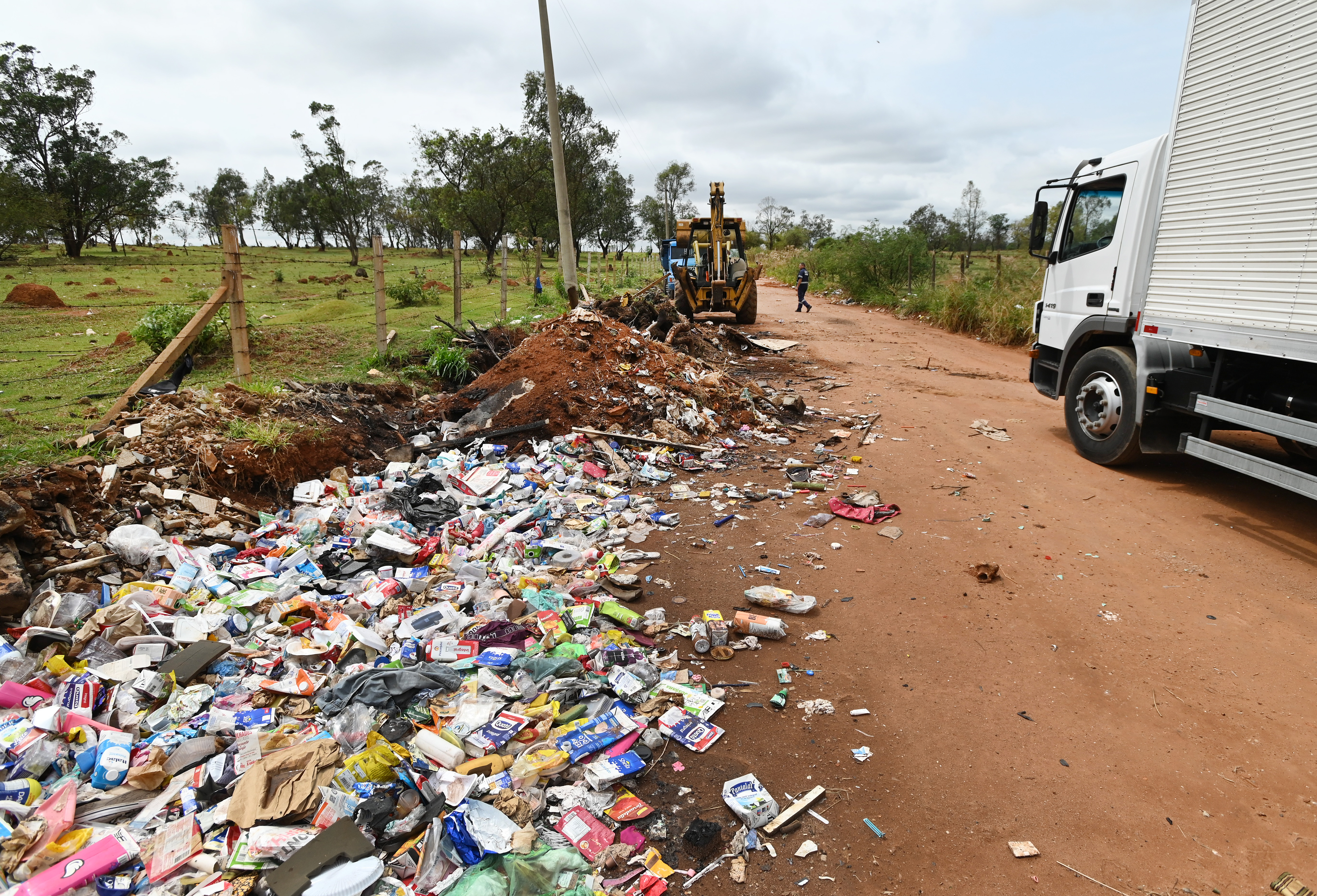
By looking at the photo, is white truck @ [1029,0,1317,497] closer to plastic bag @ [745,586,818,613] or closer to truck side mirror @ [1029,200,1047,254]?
truck side mirror @ [1029,200,1047,254]

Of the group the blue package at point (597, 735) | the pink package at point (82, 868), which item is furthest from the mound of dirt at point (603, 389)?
the pink package at point (82, 868)

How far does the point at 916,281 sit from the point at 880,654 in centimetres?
1986

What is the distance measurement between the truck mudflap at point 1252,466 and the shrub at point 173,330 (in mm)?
11158

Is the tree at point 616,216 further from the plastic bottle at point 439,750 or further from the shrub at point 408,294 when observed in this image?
the plastic bottle at point 439,750

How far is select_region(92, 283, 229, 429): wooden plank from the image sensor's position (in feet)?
19.3

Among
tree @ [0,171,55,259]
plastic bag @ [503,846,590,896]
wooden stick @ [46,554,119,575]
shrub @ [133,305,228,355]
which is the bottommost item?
plastic bag @ [503,846,590,896]

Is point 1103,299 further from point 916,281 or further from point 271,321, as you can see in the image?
point 916,281

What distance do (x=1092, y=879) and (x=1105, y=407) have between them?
16.8 feet

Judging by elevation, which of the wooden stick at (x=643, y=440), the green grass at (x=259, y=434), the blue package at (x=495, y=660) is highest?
the green grass at (x=259, y=434)

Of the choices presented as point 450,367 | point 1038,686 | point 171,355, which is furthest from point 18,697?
point 450,367

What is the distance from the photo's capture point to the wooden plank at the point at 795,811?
2623 mm

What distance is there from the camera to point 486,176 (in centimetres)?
2747

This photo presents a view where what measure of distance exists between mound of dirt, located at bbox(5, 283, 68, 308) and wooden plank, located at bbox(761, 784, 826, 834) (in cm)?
1826

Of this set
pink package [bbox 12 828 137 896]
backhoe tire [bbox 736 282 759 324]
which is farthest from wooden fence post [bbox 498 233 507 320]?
pink package [bbox 12 828 137 896]
